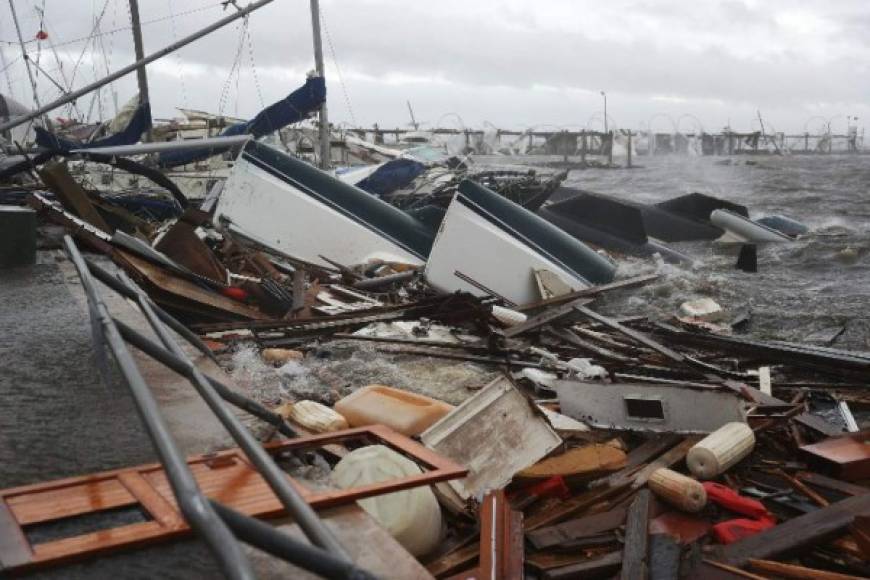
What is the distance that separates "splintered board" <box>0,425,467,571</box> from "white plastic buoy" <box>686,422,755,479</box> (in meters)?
2.22

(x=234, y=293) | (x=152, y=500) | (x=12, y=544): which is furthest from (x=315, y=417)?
(x=234, y=293)

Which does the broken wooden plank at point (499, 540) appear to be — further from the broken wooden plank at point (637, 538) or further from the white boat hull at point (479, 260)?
the white boat hull at point (479, 260)

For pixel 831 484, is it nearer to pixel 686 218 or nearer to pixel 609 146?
pixel 686 218

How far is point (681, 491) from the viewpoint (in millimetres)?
4090

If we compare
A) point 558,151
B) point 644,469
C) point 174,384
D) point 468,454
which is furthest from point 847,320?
point 558,151

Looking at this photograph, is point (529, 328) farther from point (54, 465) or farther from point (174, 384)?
point (54, 465)

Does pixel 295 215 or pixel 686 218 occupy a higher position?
pixel 295 215

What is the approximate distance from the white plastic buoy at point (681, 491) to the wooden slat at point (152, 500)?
283cm

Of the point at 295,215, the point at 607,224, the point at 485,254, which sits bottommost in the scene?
the point at 607,224

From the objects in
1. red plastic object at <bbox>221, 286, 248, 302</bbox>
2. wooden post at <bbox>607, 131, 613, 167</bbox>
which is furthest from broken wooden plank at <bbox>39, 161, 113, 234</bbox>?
wooden post at <bbox>607, 131, 613, 167</bbox>

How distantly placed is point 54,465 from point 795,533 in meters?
3.73

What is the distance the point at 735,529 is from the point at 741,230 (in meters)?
17.1

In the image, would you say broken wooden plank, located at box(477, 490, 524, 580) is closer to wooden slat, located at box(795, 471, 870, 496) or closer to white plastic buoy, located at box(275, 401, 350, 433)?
white plastic buoy, located at box(275, 401, 350, 433)

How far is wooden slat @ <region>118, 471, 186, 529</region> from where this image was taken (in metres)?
2.52
